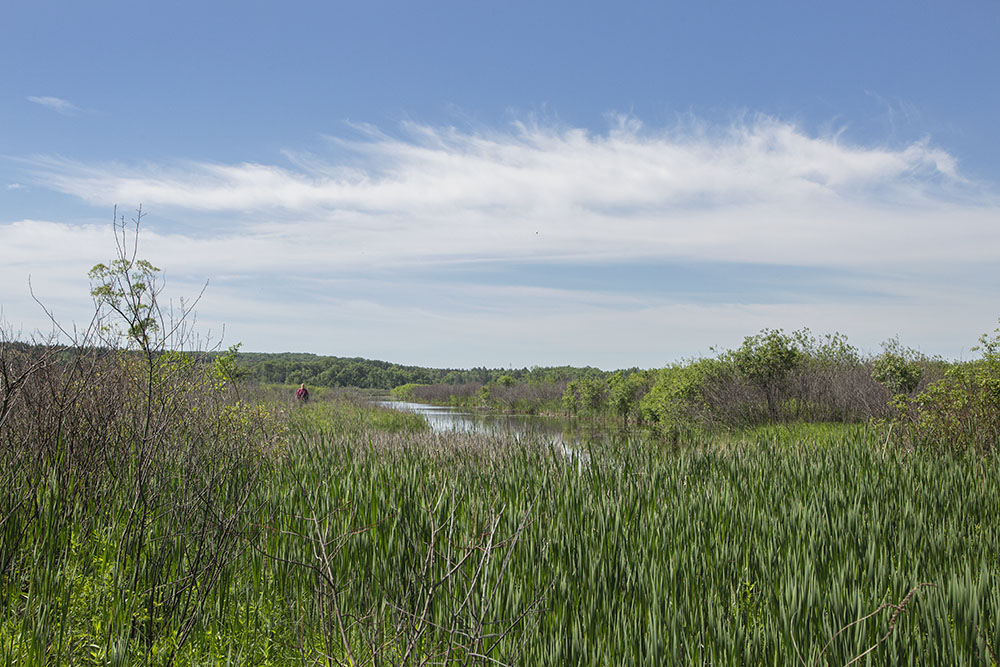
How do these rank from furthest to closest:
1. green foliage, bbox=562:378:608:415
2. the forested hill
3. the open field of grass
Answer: the forested hill < green foliage, bbox=562:378:608:415 < the open field of grass

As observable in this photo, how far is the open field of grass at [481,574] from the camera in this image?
10.8ft

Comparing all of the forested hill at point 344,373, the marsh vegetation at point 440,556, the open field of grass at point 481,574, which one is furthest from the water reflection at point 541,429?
the forested hill at point 344,373

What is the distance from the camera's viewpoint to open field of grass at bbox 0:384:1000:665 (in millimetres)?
3303

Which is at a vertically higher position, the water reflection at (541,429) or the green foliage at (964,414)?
the green foliage at (964,414)

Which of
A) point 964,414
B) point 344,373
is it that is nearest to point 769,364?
point 964,414

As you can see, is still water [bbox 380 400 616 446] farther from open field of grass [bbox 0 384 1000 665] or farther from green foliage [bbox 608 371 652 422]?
open field of grass [bbox 0 384 1000 665]

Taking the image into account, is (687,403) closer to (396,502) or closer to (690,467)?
(690,467)

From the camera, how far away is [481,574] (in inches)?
180

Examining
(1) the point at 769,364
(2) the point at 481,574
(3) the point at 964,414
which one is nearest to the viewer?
(2) the point at 481,574

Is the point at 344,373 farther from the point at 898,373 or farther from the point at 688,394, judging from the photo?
the point at 898,373

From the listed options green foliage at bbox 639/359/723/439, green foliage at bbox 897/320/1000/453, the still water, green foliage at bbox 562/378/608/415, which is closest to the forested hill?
green foliage at bbox 562/378/608/415

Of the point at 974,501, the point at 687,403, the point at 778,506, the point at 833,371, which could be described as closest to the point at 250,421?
the point at 778,506

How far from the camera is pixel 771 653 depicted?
342cm

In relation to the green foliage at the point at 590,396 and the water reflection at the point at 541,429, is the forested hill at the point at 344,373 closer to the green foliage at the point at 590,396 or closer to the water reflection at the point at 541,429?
the green foliage at the point at 590,396
